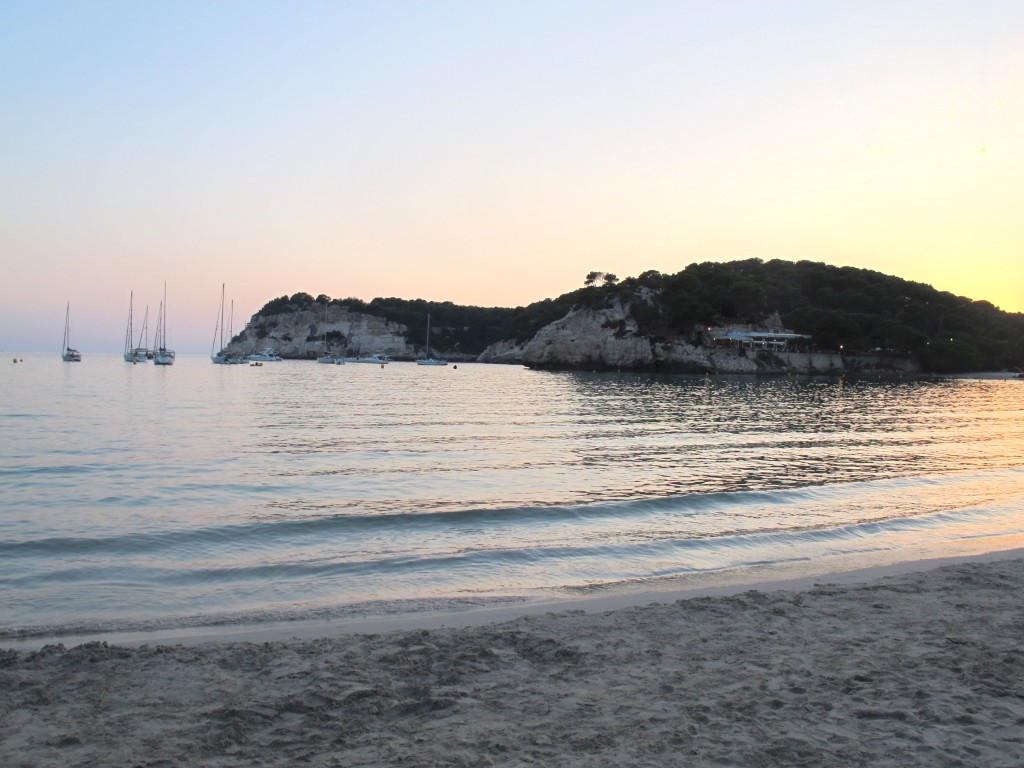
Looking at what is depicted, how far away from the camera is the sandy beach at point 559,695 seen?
4242 millimetres

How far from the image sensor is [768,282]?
130 m

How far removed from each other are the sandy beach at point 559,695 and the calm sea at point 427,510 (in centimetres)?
192

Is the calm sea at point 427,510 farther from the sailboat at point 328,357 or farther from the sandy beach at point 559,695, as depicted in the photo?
the sailboat at point 328,357

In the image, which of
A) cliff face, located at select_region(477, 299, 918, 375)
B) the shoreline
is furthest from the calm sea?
cliff face, located at select_region(477, 299, 918, 375)

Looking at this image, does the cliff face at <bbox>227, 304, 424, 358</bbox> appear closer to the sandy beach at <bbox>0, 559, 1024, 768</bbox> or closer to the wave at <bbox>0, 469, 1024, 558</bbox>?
the wave at <bbox>0, 469, 1024, 558</bbox>

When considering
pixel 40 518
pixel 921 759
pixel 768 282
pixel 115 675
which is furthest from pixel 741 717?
pixel 768 282

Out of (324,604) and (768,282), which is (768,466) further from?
(768,282)

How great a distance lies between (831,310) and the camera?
113 metres

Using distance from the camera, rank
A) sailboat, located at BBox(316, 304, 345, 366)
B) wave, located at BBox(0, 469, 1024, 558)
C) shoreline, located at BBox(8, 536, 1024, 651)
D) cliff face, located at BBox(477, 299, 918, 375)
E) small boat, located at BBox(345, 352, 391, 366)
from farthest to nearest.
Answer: small boat, located at BBox(345, 352, 391, 366)
sailboat, located at BBox(316, 304, 345, 366)
cliff face, located at BBox(477, 299, 918, 375)
wave, located at BBox(0, 469, 1024, 558)
shoreline, located at BBox(8, 536, 1024, 651)

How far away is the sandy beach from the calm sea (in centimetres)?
192

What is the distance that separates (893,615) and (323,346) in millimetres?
186189

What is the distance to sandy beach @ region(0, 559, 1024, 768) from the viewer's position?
424cm

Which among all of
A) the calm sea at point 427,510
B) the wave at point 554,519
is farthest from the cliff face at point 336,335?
the wave at point 554,519

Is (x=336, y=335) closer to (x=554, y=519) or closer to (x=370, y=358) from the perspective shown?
(x=370, y=358)
